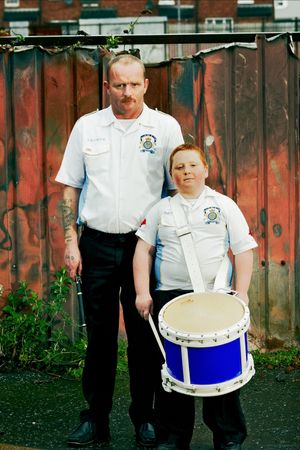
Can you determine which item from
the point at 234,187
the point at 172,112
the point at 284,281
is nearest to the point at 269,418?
the point at 284,281

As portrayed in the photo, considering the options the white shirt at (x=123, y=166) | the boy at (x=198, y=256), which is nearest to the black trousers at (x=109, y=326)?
the white shirt at (x=123, y=166)

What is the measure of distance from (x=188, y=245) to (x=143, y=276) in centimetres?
33

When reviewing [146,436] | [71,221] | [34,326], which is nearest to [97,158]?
[71,221]

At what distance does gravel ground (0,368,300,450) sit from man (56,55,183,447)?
0.26 metres

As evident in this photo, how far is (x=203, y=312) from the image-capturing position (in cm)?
389

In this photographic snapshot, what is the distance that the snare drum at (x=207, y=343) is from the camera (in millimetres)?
3822

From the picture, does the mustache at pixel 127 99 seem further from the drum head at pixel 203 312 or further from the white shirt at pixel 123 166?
the drum head at pixel 203 312

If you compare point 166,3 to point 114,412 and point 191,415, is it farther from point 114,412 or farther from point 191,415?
point 191,415

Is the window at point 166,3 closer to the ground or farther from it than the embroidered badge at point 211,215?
farther from it

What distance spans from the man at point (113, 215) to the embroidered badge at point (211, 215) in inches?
16.7

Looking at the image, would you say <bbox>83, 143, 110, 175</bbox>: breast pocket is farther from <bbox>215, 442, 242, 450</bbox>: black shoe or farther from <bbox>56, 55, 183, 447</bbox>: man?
<bbox>215, 442, 242, 450</bbox>: black shoe

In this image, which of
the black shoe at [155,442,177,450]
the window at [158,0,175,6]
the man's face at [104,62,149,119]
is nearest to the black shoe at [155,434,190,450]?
the black shoe at [155,442,177,450]

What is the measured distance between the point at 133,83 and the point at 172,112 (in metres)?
1.82

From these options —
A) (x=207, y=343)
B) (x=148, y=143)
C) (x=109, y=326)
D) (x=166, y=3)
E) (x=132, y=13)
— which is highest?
(x=166, y=3)
